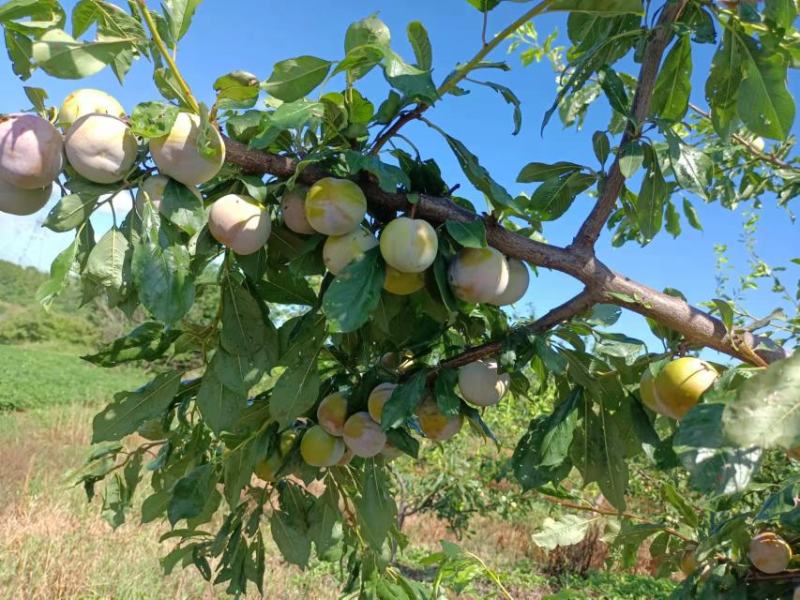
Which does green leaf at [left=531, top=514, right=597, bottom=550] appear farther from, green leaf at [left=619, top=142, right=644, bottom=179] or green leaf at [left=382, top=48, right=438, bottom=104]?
green leaf at [left=382, top=48, right=438, bottom=104]

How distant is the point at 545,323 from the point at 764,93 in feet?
1.74

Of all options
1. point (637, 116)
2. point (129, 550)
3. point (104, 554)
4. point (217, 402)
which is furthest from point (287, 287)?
point (129, 550)

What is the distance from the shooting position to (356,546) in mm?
1752

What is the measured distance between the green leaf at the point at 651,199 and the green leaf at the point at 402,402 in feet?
1.70

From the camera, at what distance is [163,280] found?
0.75 metres

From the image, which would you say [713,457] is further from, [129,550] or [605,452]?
[129,550]

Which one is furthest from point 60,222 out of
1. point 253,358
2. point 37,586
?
point 37,586

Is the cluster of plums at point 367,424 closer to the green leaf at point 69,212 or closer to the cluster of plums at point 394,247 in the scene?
the cluster of plums at point 394,247

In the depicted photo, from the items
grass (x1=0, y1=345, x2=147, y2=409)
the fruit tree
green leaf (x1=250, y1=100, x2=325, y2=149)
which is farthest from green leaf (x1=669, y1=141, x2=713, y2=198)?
grass (x1=0, y1=345, x2=147, y2=409)

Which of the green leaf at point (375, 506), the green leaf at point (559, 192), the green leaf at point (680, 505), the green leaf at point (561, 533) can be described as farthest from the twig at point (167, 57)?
the green leaf at point (561, 533)

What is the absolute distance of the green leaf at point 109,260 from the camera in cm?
75

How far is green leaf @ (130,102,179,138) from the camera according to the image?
2.31 feet

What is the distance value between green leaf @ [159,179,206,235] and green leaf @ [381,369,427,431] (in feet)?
1.45

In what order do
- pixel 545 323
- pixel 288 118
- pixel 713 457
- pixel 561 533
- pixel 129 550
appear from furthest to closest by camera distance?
1. pixel 129 550
2. pixel 561 533
3. pixel 545 323
4. pixel 288 118
5. pixel 713 457
